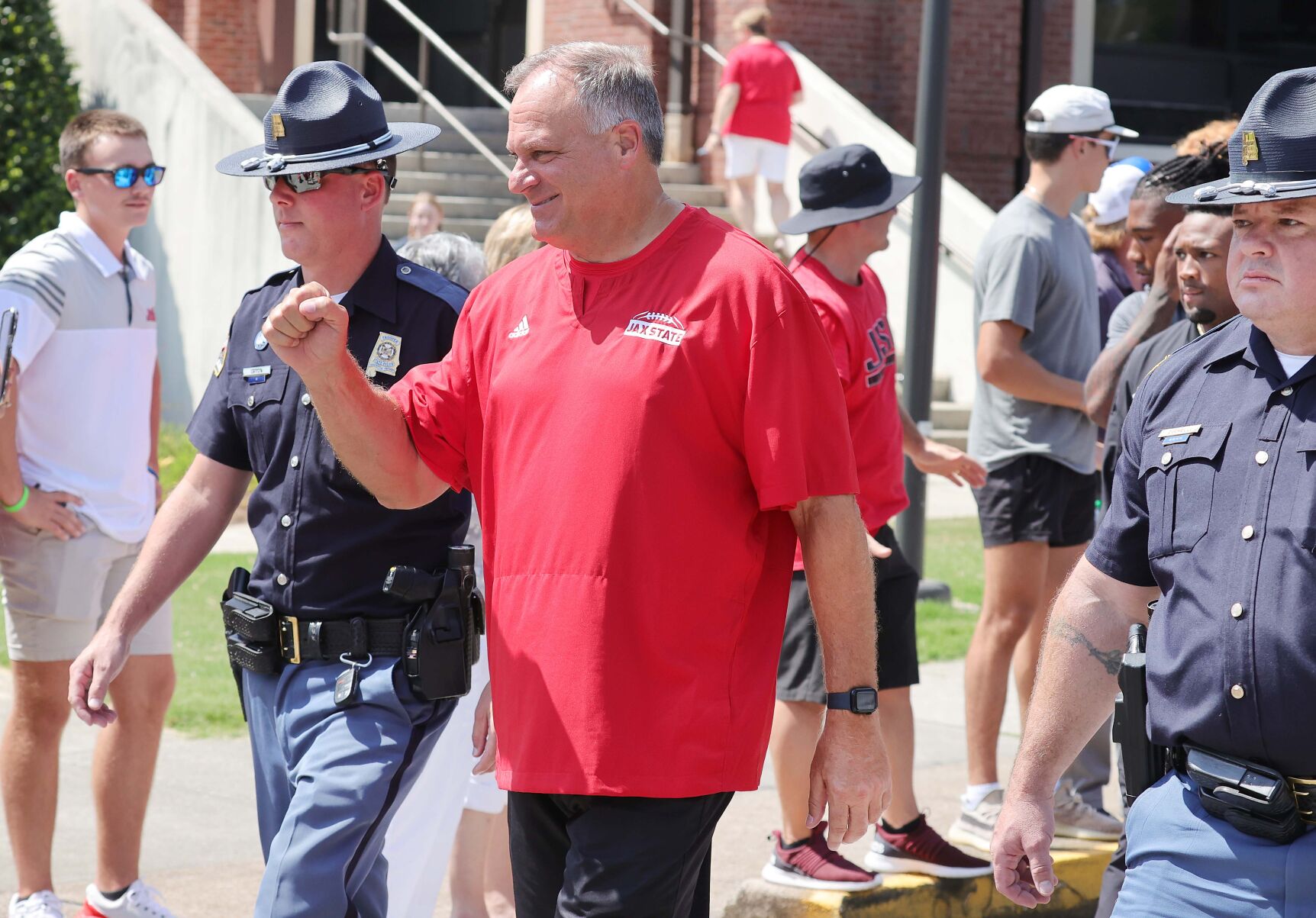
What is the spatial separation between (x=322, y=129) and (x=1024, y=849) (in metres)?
2.19

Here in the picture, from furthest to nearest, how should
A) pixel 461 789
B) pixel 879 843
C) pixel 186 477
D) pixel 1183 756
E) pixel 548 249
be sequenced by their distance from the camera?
pixel 879 843, pixel 461 789, pixel 186 477, pixel 548 249, pixel 1183 756

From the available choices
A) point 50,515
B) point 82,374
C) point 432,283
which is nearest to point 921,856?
point 432,283

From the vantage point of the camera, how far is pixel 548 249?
358cm

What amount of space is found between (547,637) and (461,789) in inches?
57.4

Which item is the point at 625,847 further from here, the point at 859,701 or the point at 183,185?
the point at 183,185

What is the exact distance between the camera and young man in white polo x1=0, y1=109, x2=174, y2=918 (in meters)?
5.25

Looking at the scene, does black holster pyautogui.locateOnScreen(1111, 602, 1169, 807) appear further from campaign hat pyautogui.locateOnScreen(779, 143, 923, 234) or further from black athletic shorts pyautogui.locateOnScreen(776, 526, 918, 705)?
campaign hat pyautogui.locateOnScreen(779, 143, 923, 234)

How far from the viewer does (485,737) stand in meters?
3.90

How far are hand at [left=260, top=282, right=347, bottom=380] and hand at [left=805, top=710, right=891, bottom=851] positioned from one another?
1163 mm

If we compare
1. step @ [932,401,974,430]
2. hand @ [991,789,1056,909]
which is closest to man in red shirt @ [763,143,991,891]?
hand @ [991,789,1056,909]

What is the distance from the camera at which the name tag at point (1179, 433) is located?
3.15 metres

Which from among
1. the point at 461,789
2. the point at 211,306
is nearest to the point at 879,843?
the point at 461,789

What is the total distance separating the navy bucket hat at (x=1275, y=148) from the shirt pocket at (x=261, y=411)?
2.07 meters

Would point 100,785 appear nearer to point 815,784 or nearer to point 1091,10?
point 815,784
